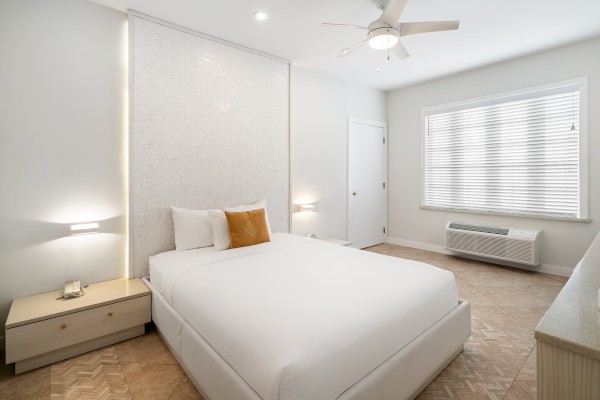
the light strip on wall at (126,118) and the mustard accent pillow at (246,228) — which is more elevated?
the light strip on wall at (126,118)

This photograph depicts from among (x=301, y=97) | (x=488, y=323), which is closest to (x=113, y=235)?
(x=301, y=97)

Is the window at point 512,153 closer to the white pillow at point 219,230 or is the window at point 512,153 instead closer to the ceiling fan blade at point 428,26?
the ceiling fan blade at point 428,26

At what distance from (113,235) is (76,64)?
58.4 inches

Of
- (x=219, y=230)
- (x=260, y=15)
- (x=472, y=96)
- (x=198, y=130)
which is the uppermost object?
(x=260, y=15)

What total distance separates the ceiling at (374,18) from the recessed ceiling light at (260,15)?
5cm

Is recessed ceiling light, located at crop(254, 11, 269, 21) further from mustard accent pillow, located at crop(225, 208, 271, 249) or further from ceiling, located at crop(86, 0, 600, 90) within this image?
mustard accent pillow, located at crop(225, 208, 271, 249)

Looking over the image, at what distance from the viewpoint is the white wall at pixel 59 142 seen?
2.24 meters

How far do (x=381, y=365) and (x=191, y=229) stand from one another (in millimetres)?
2103

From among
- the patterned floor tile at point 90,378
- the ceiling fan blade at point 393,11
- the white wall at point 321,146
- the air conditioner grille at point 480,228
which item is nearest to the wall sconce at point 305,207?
the white wall at point 321,146

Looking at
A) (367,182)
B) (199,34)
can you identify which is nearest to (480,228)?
(367,182)

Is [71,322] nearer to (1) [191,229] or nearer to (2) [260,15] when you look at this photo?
(1) [191,229]

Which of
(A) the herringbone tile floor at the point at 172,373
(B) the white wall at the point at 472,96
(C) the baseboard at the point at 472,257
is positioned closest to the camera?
(A) the herringbone tile floor at the point at 172,373

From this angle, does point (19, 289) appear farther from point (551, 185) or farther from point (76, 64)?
point (551, 185)

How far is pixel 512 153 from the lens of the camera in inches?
159
